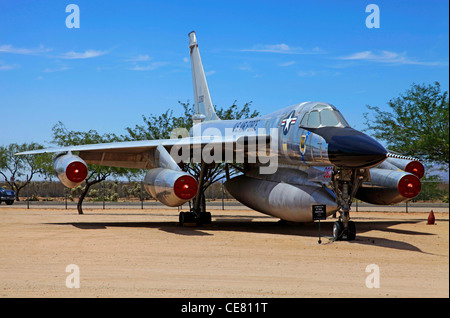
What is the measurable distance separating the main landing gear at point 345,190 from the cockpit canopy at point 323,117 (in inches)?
52.5

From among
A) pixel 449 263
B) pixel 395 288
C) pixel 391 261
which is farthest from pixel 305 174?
pixel 449 263

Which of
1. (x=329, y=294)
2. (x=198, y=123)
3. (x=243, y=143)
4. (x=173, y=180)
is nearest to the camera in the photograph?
(x=329, y=294)

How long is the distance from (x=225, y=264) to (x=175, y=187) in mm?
5530

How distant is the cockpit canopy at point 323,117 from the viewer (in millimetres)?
13766

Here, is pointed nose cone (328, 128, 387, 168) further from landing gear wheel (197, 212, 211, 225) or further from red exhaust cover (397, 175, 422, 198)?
landing gear wheel (197, 212, 211, 225)

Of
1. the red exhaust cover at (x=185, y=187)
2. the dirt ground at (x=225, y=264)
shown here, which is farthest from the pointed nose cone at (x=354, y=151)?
the red exhaust cover at (x=185, y=187)

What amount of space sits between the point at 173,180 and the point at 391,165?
8055 mm

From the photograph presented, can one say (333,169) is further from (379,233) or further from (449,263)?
(449,263)

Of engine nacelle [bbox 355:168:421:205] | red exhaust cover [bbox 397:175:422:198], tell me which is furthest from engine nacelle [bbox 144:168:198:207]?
red exhaust cover [bbox 397:175:422:198]

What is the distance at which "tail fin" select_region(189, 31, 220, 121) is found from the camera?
952 inches

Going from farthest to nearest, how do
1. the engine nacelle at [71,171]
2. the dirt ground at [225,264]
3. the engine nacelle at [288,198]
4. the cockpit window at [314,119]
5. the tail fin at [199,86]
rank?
the tail fin at [199,86]
the engine nacelle at [71,171]
the engine nacelle at [288,198]
the cockpit window at [314,119]
the dirt ground at [225,264]

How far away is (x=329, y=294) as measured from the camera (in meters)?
6.86

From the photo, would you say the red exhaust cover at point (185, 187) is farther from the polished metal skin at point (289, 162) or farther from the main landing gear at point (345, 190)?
the main landing gear at point (345, 190)
